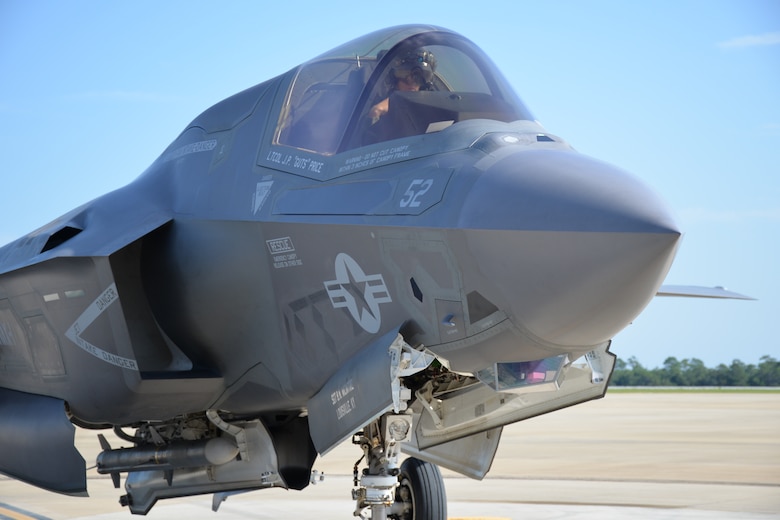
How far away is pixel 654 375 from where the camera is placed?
68438 mm

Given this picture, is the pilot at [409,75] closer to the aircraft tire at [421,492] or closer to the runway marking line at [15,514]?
the aircraft tire at [421,492]

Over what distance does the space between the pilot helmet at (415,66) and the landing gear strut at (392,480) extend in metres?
2.16

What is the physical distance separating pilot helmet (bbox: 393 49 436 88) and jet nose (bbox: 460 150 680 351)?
50.0 inches

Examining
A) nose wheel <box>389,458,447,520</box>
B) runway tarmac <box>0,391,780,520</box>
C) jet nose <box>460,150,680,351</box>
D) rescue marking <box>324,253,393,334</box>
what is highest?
jet nose <box>460,150,680,351</box>

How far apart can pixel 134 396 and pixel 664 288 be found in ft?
18.4

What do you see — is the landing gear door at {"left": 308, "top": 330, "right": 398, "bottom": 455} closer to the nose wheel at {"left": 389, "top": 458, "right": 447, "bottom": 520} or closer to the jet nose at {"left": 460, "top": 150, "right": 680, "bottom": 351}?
the jet nose at {"left": 460, "top": 150, "right": 680, "bottom": 351}

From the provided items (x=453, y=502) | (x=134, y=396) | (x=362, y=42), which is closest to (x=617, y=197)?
(x=362, y=42)

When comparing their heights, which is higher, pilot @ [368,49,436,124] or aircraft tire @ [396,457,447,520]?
pilot @ [368,49,436,124]

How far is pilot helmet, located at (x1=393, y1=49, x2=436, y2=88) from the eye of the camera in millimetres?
5785

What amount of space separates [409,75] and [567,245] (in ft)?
6.30

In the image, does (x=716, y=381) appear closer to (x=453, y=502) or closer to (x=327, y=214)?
(x=453, y=502)

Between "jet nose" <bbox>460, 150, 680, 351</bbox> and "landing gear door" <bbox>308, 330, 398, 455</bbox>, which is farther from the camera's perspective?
"landing gear door" <bbox>308, 330, 398, 455</bbox>

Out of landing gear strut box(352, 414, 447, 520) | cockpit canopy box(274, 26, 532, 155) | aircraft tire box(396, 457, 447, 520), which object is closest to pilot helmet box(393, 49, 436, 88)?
cockpit canopy box(274, 26, 532, 155)

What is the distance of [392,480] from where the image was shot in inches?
271
